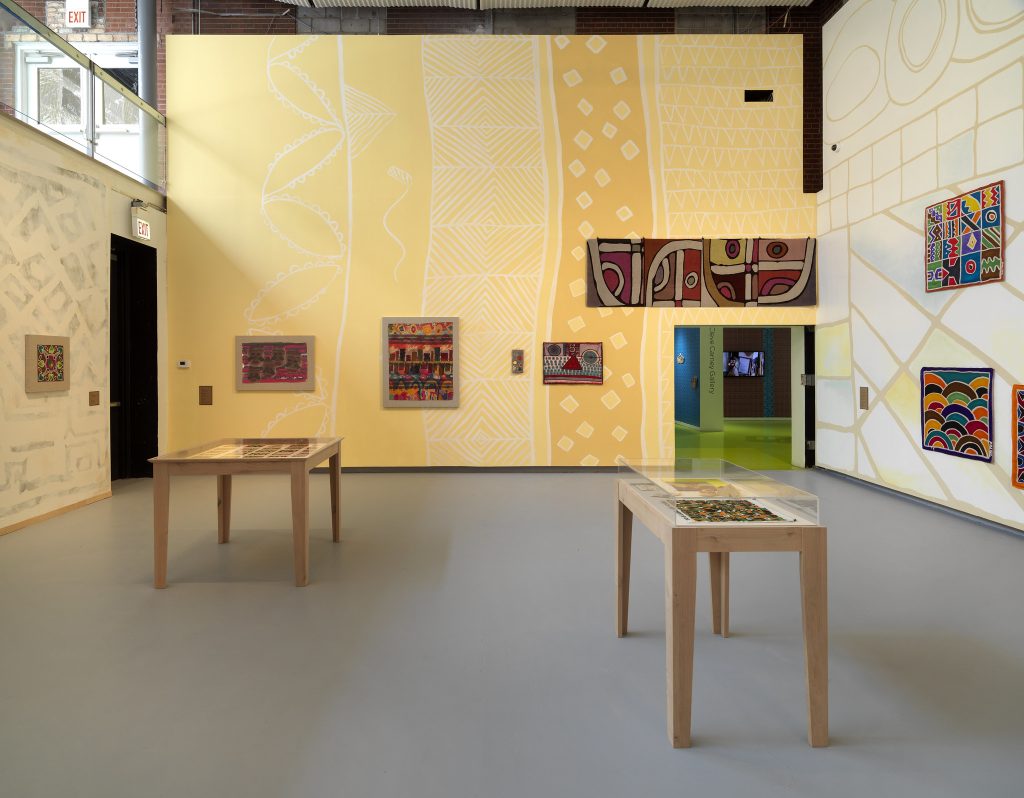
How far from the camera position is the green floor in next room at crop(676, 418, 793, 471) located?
8.67m

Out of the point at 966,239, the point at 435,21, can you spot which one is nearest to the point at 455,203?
the point at 435,21

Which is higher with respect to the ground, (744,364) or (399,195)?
(399,195)

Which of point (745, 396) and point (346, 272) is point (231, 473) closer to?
point (346, 272)

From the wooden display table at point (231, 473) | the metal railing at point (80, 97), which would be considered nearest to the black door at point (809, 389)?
the wooden display table at point (231, 473)

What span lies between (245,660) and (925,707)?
8.82ft

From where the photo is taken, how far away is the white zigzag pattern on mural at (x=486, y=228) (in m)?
7.78

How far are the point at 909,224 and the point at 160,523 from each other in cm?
670

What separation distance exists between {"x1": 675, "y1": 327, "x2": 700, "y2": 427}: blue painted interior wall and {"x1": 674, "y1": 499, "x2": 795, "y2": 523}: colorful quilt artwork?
11590mm

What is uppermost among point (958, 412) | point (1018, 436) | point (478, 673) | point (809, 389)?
point (809, 389)

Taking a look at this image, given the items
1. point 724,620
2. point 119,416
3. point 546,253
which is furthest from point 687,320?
point 119,416

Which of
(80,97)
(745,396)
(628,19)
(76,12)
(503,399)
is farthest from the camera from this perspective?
(745,396)

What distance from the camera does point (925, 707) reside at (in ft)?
7.50

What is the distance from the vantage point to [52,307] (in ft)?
17.9

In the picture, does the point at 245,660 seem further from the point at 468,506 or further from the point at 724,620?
the point at 468,506
